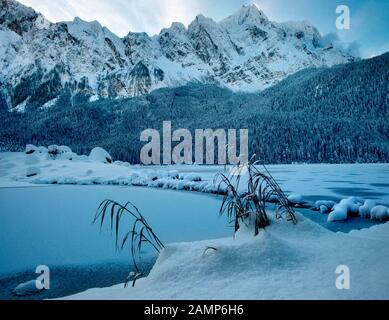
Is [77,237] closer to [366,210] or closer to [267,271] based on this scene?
[267,271]

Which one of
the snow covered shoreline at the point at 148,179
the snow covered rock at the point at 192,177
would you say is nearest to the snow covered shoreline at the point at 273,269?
the snow covered shoreline at the point at 148,179

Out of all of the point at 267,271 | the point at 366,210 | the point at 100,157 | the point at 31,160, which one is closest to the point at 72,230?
the point at 267,271

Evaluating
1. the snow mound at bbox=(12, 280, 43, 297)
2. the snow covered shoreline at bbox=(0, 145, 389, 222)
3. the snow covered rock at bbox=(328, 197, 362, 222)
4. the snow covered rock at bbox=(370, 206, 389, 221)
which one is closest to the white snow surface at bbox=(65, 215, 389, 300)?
the snow mound at bbox=(12, 280, 43, 297)

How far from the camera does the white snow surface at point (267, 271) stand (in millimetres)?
1343

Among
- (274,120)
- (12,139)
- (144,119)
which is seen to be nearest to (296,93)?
Result: (274,120)

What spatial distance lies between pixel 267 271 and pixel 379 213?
490 cm

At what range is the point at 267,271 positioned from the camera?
5.15 ft

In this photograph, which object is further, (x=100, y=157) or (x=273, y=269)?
(x=100, y=157)

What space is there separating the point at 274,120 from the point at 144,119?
185ft

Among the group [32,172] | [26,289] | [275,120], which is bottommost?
[26,289]

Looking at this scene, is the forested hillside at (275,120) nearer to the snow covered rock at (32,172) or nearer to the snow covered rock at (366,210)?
the snow covered rock at (32,172)

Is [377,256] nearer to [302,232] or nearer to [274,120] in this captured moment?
[302,232]
